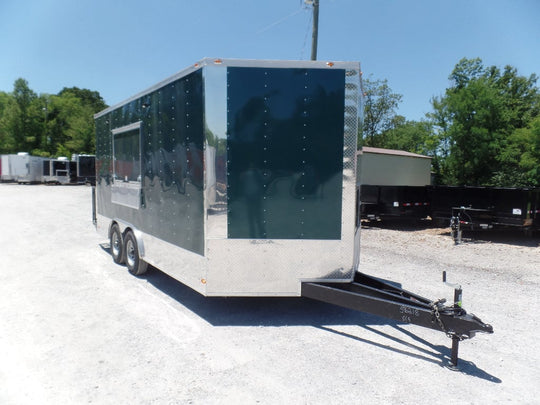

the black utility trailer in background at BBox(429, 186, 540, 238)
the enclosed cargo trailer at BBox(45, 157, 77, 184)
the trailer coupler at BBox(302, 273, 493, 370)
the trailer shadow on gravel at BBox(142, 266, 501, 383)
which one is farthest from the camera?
the enclosed cargo trailer at BBox(45, 157, 77, 184)

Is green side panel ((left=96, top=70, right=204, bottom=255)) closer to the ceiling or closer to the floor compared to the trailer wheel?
closer to the ceiling

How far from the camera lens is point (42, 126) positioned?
4784 centimetres

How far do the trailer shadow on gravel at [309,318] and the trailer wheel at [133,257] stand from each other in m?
0.63

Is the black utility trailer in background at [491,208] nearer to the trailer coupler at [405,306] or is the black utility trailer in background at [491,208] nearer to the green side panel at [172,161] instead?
the trailer coupler at [405,306]

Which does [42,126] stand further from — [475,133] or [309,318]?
[309,318]

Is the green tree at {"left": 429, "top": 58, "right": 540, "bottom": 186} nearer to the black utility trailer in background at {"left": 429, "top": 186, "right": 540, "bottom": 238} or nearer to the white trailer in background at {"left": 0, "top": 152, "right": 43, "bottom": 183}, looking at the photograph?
the black utility trailer in background at {"left": 429, "top": 186, "right": 540, "bottom": 238}

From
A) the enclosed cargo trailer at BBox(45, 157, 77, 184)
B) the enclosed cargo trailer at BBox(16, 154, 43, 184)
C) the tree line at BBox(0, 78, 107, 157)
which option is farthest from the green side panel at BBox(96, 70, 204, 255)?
the tree line at BBox(0, 78, 107, 157)

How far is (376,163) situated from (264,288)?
47.6ft

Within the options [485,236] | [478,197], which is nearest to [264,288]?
[478,197]

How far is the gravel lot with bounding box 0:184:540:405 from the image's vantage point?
307 centimetres

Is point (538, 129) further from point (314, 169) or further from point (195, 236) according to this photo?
point (195, 236)

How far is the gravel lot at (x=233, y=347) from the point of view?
121 inches

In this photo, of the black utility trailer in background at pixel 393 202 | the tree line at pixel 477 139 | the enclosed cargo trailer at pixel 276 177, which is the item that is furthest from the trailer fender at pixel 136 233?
the tree line at pixel 477 139

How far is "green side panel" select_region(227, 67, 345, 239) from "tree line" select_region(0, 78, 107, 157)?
44867 millimetres
